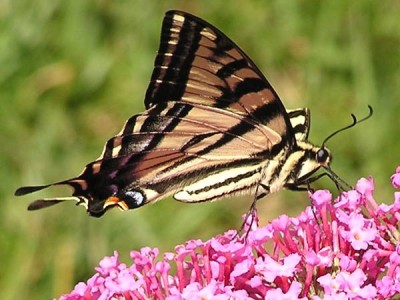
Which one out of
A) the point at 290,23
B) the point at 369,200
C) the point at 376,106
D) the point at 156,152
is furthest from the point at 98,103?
the point at 369,200

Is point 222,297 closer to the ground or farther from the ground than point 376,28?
closer to the ground

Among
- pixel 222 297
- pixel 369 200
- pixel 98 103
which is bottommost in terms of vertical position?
pixel 222 297

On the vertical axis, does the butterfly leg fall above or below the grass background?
below

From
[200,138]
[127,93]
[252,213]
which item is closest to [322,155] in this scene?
[252,213]

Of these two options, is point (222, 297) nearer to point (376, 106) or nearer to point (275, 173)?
point (275, 173)

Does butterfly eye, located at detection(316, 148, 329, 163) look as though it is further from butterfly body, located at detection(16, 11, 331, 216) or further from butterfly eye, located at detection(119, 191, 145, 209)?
butterfly eye, located at detection(119, 191, 145, 209)

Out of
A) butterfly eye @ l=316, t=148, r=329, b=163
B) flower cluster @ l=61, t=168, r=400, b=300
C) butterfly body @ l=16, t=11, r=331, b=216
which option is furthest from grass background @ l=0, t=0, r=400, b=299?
flower cluster @ l=61, t=168, r=400, b=300

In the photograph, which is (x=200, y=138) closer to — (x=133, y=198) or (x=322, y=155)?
(x=133, y=198)
